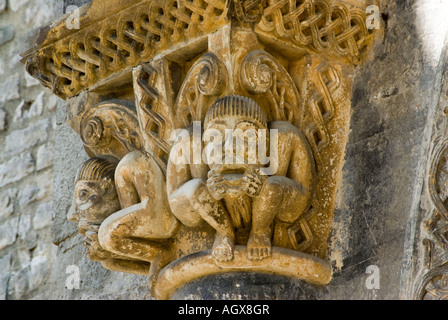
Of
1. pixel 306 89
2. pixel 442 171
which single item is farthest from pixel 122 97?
pixel 442 171

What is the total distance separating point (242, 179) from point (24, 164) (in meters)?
1.90

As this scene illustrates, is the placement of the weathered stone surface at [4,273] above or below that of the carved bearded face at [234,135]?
above

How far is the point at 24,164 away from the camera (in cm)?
446

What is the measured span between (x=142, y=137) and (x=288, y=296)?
71cm

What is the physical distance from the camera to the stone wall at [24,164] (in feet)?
14.0

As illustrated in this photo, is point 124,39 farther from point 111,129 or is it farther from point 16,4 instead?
point 16,4

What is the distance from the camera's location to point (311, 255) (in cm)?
295

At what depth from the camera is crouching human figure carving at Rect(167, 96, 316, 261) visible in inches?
110

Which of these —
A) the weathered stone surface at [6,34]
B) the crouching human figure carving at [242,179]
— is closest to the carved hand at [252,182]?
the crouching human figure carving at [242,179]

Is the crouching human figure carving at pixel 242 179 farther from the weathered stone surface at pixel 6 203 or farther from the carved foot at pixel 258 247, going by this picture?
the weathered stone surface at pixel 6 203

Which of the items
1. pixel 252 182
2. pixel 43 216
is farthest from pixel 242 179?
pixel 43 216

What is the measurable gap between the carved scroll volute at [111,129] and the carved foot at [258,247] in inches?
22.7
